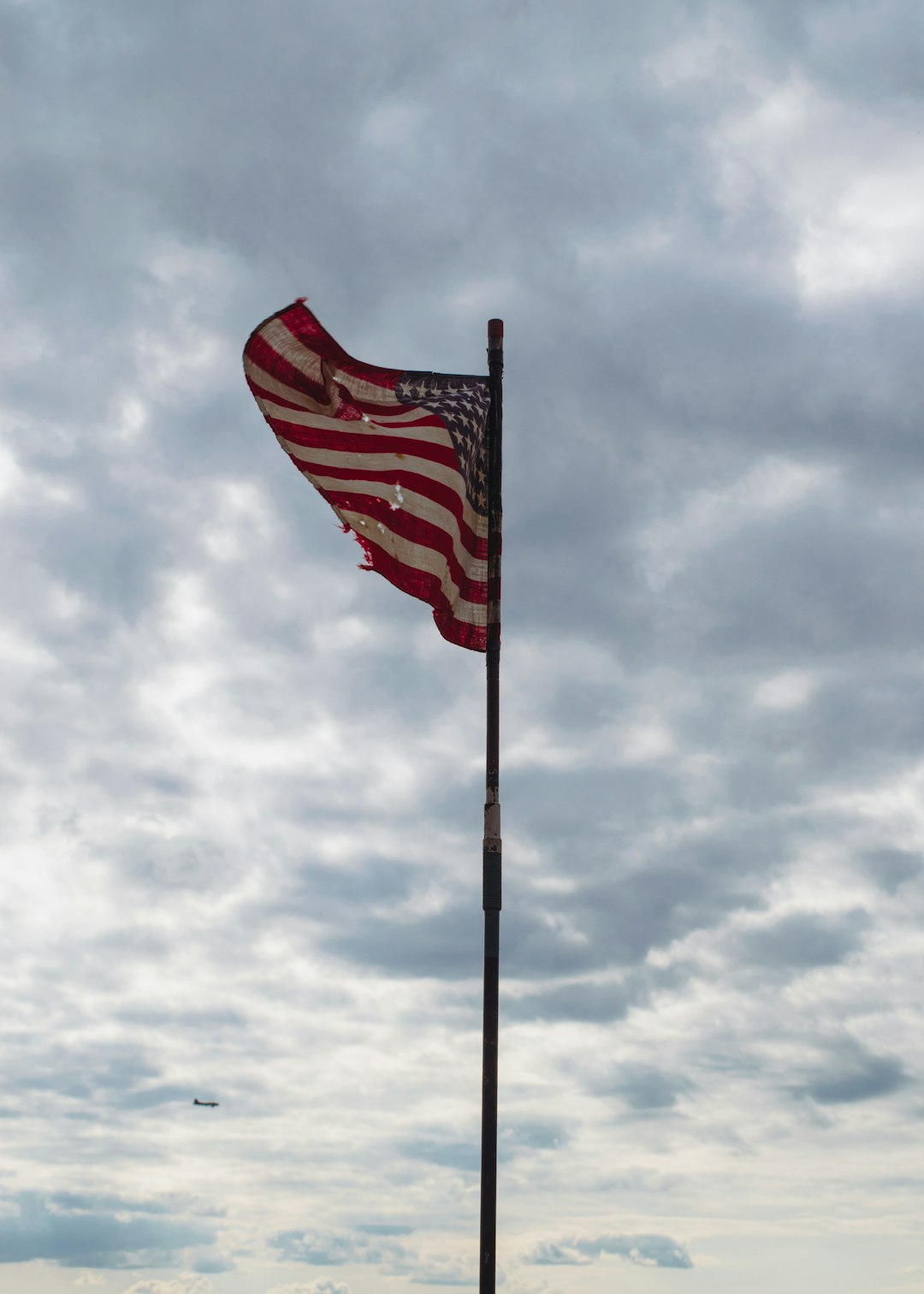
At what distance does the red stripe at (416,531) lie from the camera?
2164cm

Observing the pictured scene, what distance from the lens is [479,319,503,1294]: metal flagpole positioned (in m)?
18.0

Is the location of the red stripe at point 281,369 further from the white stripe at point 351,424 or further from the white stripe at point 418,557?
the white stripe at point 418,557

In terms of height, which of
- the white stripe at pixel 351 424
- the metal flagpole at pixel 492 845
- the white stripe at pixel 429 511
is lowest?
the metal flagpole at pixel 492 845

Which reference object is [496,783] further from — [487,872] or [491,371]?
[491,371]

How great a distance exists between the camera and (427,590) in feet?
70.6

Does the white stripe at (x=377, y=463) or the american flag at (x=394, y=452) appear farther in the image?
the white stripe at (x=377, y=463)

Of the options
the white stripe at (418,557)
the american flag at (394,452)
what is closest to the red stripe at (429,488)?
the american flag at (394,452)

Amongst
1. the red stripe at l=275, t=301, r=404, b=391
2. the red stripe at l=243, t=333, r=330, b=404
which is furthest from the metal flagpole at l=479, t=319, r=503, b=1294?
the red stripe at l=243, t=333, r=330, b=404

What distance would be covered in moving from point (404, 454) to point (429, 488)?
0.69 m

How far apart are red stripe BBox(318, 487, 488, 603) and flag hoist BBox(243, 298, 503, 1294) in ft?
0.06

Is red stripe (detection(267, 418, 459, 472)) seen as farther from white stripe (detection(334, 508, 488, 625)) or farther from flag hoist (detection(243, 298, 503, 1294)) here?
white stripe (detection(334, 508, 488, 625))

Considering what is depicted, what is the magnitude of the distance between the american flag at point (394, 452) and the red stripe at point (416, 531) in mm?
19

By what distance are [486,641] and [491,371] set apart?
442 cm

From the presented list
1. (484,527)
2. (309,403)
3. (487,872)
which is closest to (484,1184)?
(487,872)
